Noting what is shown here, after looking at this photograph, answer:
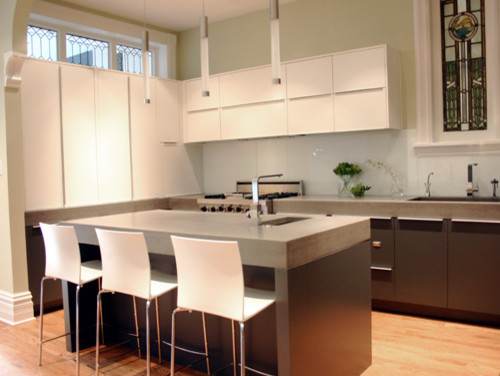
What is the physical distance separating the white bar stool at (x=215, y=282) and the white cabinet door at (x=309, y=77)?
8.99 feet

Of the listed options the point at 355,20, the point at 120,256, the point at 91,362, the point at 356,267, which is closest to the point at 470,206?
the point at 356,267

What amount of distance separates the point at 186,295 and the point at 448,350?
1.94 meters

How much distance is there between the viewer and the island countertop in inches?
95.1

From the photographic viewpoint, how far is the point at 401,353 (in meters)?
3.35

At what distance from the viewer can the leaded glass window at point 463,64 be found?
14.4 ft

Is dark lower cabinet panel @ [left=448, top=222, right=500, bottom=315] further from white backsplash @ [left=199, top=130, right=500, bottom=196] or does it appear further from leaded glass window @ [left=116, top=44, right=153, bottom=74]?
leaded glass window @ [left=116, top=44, right=153, bottom=74]

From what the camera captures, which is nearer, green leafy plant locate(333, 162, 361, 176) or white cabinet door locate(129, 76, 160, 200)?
green leafy plant locate(333, 162, 361, 176)

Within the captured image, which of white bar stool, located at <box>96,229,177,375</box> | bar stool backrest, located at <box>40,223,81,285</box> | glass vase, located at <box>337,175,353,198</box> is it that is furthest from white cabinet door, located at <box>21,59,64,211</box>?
glass vase, located at <box>337,175,353,198</box>

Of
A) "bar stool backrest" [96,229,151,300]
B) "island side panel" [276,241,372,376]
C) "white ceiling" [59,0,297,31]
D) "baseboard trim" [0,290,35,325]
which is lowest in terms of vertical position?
"baseboard trim" [0,290,35,325]

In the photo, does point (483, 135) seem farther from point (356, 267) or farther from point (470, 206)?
point (356, 267)

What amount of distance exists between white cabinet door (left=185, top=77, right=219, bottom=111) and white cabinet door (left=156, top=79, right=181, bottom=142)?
0.13 meters

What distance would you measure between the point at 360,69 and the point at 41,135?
2918 mm

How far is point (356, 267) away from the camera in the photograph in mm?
3012

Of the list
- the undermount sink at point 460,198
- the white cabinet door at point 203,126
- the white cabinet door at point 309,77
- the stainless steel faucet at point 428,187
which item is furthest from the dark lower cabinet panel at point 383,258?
the white cabinet door at point 203,126
